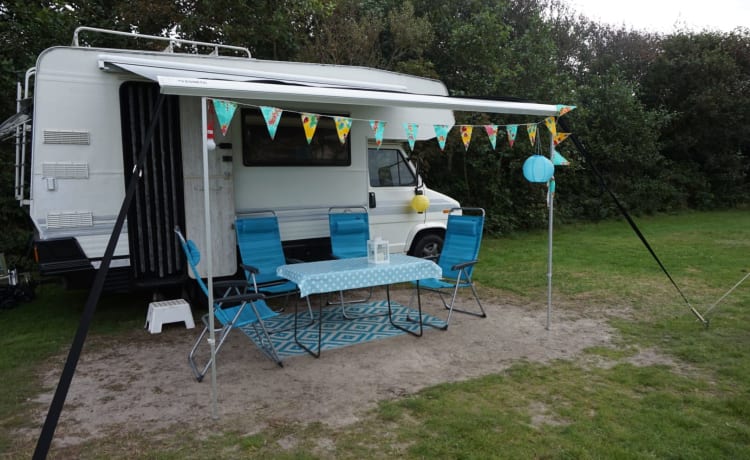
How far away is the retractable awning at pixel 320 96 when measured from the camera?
3145 millimetres

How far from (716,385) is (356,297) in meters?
3.60

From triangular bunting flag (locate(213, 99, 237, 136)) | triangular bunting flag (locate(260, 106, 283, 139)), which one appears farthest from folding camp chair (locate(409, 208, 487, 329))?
triangular bunting flag (locate(213, 99, 237, 136))

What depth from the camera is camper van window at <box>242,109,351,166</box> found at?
17.3 ft

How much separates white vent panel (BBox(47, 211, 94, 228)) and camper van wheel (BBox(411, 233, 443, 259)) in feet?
11.9

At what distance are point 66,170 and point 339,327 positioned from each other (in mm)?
2729

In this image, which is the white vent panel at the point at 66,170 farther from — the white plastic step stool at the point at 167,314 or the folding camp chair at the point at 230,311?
the white plastic step stool at the point at 167,314

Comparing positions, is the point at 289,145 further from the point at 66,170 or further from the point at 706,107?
the point at 706,107

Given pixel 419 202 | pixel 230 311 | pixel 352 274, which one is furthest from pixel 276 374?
pixel 419 202

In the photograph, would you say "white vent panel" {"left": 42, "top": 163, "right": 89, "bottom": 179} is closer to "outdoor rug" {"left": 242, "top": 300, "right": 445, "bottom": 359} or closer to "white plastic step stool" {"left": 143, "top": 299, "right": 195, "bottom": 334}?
"white plastic step stool" {"left": 143, "top": 299, "right": 195, "bottom": 334}

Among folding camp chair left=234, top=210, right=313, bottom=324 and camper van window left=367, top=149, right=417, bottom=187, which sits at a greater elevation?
camper van window left=367, top=149, right=417, bottom=187

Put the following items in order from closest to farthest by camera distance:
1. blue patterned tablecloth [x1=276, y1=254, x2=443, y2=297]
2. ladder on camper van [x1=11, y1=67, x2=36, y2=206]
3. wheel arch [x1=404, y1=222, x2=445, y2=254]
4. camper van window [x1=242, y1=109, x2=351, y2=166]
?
blue patterned tablecloth [x1=276, y1=254, x2=443, y2=297] → ladder on camper van [x1=11, y1=67, x2=36, y2=206] → camper van window [x1=242, y1=109, x2=351, y2=166] → wheel arch [x1=404, y1=222, x2=445, y2=254]

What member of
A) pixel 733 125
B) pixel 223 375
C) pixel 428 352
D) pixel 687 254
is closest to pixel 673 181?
pixel 733 125

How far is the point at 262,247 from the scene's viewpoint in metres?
5.17

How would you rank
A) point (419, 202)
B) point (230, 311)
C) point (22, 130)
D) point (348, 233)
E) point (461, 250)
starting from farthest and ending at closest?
point (419, 202), point (348, 233), point (461, 250), point (22, 130), point (230, 311)
